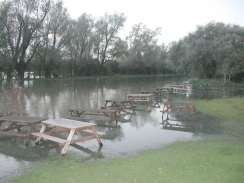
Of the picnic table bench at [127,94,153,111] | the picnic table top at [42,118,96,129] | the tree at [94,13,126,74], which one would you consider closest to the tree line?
the tree at [94,13,126,74]

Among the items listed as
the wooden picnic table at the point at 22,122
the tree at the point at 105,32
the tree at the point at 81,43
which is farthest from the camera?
the tree at the point at 105,32

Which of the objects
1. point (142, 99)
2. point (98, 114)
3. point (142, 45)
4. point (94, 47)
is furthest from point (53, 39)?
point (98, 114)

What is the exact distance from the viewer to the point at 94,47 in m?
53.7

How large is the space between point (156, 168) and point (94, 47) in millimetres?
50580

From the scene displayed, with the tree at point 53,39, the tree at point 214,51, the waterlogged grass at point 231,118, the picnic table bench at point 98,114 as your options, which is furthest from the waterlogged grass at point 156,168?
the tree at point 53,39

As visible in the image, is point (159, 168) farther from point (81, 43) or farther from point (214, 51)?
point (81, 43)

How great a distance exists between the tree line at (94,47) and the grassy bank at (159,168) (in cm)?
1279

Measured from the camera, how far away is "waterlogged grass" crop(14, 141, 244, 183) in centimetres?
425

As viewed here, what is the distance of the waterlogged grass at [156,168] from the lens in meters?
4.25

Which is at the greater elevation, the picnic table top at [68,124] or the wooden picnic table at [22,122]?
the picnic table top at [68,124]

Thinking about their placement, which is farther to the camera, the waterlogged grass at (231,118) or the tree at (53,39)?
the tree at (53,39)

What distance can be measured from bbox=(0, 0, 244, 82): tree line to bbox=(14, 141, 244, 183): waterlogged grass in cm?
1282

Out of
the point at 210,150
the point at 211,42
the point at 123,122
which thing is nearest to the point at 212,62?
the point at 211,42

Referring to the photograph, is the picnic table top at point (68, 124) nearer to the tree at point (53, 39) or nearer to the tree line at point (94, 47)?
the tree line at point (94, 47)
